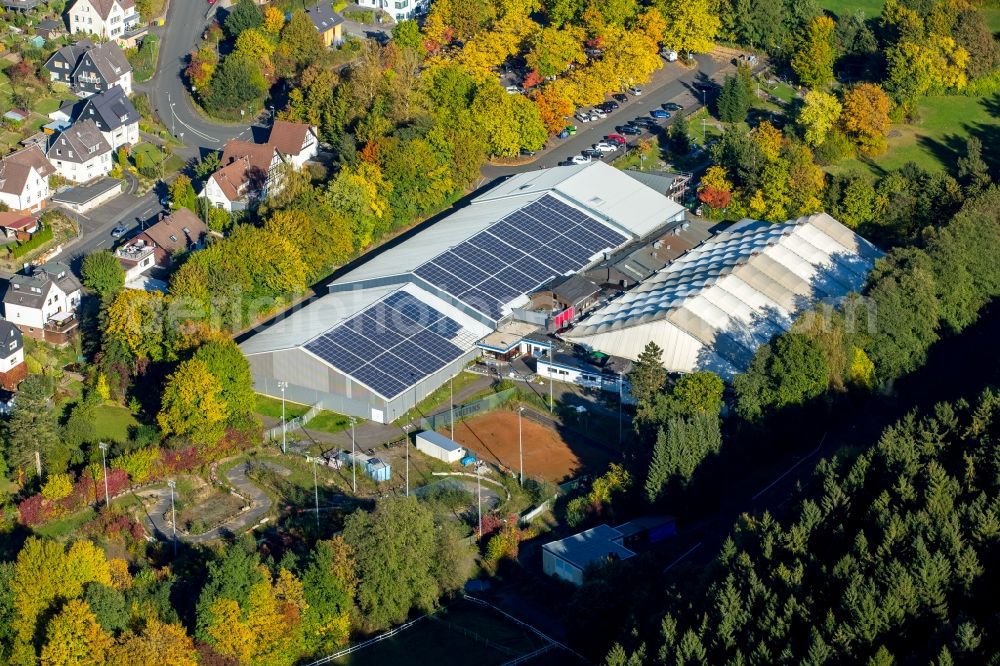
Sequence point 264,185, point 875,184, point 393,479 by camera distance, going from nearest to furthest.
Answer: point 393,479 → point 264,185 → point 875,184

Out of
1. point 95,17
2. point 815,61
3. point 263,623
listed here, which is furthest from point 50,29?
point 263,623

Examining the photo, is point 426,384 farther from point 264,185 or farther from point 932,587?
point 932,587

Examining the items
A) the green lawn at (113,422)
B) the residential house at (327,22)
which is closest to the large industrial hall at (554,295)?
the green lawn at (113,422)

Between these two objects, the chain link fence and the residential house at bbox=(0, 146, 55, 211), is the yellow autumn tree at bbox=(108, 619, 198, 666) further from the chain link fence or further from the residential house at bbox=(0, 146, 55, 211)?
the residential house at bbox=(0, 146, 55, 211)

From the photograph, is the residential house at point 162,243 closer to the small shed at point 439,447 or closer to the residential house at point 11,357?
the residential house at point 11,357

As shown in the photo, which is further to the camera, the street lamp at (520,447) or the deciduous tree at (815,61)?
the deciduous tree at (815,61)

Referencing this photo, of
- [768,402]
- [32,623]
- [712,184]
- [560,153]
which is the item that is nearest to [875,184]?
[712,184]

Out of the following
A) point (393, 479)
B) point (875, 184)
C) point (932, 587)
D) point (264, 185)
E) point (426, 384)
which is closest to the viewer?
point (932, 587)
